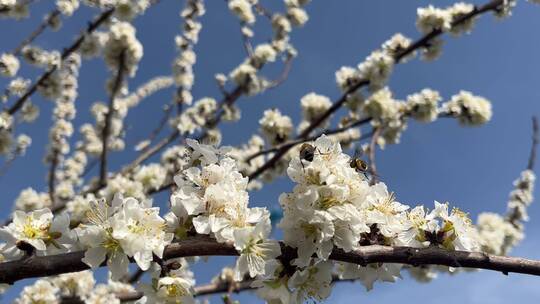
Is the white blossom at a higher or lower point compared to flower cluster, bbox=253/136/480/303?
higher

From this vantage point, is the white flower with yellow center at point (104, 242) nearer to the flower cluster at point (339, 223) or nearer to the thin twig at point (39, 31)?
the flower cluster at point (339, 223)

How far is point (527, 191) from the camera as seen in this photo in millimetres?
10484

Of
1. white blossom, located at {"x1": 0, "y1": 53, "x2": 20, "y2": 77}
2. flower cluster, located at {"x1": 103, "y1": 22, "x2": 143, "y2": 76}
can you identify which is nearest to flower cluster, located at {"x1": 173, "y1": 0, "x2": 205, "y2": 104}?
flower cluster, located at {"x1": 103, "y1": 22, "x2": 143, "y2": 76}

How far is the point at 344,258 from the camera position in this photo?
2.18m

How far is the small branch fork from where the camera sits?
2.03 m

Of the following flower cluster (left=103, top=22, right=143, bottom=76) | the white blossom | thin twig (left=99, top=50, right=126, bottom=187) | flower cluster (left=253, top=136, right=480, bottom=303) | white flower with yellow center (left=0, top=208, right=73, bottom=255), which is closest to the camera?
flower cluster (left=253, top=136, right=480, bottom=303)

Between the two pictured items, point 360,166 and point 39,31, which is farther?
point 39,31

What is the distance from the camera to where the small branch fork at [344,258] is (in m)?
2.03

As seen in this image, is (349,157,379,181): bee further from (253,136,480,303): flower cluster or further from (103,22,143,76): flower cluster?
(103,22,143,76): flower cluster

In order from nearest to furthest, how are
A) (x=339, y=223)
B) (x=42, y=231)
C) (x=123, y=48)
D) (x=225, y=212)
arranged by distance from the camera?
(x=339, y=223)
(x=225, y=212)
(x=42, y=231)
(x=123, y=48)

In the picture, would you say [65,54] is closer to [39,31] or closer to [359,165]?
[39,31]

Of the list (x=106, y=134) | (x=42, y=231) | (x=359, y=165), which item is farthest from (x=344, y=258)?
(x=106, y=134)

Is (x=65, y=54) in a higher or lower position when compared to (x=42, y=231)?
higher

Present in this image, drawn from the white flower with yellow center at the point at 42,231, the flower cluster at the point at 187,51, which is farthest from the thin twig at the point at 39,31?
the white flower with yellow center at the point at 42,231
